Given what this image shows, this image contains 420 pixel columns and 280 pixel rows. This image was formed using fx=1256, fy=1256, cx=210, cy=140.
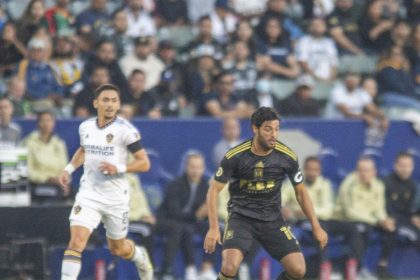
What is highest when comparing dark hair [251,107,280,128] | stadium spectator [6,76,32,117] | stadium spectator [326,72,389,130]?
stadium spectator [326,72,389,130]

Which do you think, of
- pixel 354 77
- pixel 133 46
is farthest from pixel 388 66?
pixel 133 46

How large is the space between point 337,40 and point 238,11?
64.8 inches

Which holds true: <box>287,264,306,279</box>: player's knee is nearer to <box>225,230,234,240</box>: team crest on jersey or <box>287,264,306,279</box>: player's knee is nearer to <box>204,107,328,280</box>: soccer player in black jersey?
<box>204,107,328,280</box>: soccer player in black jersey

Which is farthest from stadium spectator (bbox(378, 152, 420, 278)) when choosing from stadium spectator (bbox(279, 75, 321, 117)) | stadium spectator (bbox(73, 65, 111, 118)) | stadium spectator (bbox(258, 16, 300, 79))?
stadium spectator (bbox(73, 65, 111, 118))

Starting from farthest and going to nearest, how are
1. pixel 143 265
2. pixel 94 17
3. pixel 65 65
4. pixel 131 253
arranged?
1. pixel 94 17
2. pixel 65 65
3. pixel 143 265
4. pixel 131 253

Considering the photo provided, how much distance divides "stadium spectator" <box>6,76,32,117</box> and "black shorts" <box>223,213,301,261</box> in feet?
17.2

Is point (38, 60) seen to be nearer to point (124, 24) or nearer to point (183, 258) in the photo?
point (124, 24)

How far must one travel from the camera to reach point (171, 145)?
1669 centimetres

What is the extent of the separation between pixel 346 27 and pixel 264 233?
9.12 metres

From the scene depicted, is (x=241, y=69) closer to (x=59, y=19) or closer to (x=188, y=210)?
(x=59, y=19)

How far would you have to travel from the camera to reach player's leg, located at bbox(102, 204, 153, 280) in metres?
12.8

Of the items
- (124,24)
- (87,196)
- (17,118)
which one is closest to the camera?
(87,196)

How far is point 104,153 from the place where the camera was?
1259 centimetres

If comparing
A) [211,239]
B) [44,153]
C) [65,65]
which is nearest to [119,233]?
[211,239]
